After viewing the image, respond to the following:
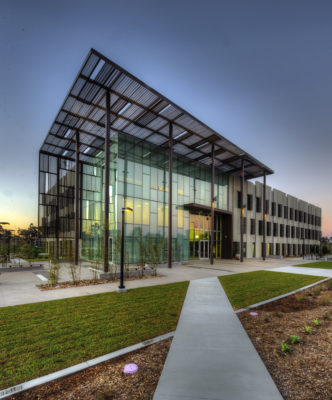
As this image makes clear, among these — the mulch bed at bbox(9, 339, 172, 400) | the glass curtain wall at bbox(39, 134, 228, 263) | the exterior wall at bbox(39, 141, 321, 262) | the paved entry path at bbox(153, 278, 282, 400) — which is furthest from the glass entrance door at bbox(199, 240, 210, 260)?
the mulch bed at bbox(9, 339, 172, 400)

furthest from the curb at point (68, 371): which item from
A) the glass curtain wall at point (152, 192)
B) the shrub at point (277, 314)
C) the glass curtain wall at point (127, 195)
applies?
the glass curtain wall at point (152, 192)

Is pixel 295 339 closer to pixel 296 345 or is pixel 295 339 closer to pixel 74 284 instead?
pixel 296 345

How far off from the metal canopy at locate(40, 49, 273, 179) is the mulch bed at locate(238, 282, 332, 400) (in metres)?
15.3

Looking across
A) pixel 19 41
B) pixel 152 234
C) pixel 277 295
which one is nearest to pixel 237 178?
pixel 152 234

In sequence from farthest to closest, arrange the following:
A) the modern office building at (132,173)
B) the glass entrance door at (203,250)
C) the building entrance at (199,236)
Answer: the glass entrance door at (203,250) → the building entrance at (199,236) → the modern office building at (132,173)

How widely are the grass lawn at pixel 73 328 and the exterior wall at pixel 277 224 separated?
27.4m

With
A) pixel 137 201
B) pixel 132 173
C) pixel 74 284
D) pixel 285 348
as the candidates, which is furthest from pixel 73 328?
pixel 132 173

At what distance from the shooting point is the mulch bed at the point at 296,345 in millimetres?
3764

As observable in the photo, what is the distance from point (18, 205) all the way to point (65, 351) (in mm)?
61072

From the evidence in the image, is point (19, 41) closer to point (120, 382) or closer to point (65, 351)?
point (65, 351)

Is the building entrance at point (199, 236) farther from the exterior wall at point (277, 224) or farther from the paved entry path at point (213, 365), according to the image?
the paved entry path at point (213, 365)

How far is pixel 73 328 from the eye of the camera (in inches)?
245

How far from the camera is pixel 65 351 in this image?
493 cm

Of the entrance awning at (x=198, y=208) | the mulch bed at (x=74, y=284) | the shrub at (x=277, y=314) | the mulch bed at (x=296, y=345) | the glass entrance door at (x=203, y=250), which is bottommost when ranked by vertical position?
the glass entrance door at (x=203, y=250)
